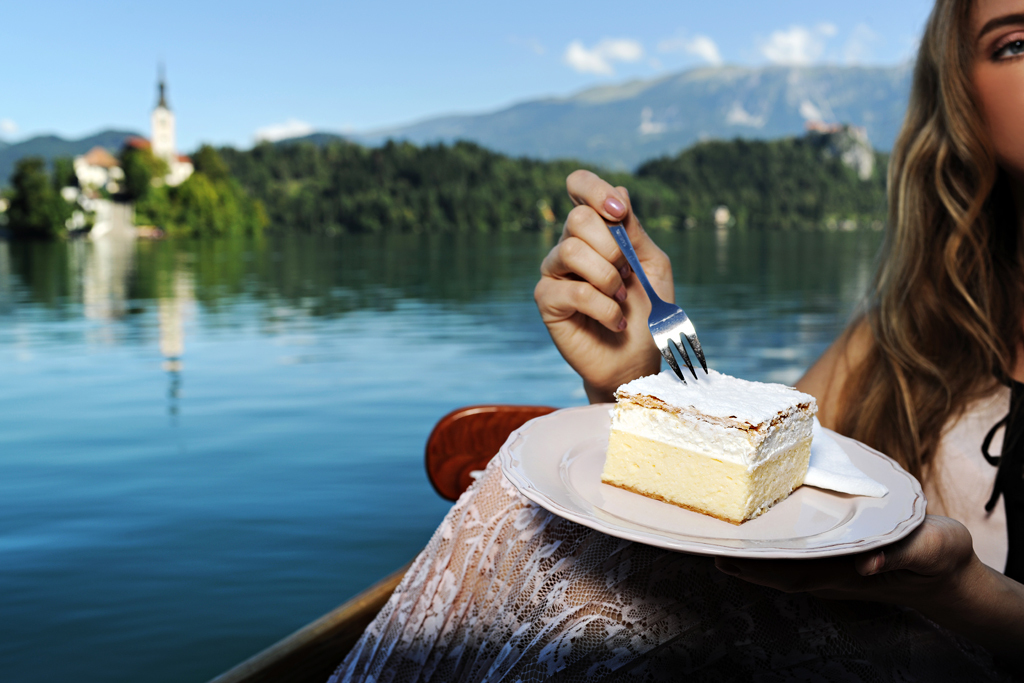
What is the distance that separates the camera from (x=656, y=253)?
1.99 metres

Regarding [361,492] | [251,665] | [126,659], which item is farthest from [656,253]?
[361,492]

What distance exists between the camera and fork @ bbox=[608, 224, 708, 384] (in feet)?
5.50

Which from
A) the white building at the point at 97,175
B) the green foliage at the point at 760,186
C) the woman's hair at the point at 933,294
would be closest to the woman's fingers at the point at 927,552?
the woman's hair at the point at 933,294

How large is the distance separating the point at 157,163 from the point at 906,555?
109m

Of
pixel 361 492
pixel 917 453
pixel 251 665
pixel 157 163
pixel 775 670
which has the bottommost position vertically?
pixel 361 492

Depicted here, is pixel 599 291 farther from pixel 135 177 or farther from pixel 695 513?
pixel 135 177

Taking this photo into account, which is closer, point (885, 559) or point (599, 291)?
point (885, 559)

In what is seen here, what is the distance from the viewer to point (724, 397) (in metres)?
1.49

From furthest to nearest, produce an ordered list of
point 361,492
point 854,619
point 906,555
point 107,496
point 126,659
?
1. point 361,492
2. point 107,496
3. point 126,659
4. point 854,619
5. point 906,555

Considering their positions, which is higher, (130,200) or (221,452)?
(130,200)

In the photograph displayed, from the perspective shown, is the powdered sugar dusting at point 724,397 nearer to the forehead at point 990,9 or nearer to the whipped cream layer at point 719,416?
the whipped cream layer at point 719,416

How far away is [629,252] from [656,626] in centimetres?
75

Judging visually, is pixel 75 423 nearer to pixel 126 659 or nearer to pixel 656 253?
pixel 126 659

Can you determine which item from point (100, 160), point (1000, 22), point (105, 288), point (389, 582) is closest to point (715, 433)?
point (1000, 22)
